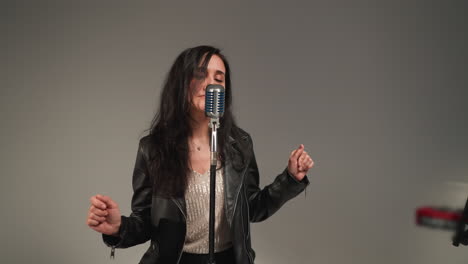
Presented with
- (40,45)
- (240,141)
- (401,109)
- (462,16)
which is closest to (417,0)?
(462,16)

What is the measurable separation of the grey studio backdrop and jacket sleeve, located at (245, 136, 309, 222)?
90 centimetres

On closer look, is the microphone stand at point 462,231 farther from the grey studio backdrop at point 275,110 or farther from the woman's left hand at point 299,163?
the grey studio backdrop at point 275,110

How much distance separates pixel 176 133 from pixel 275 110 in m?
1.14

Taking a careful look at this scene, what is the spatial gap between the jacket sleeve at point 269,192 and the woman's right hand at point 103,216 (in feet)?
1.91

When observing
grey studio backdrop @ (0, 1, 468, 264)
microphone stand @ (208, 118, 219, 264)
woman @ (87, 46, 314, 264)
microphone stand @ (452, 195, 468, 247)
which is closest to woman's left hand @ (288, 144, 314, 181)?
woman @ (87, 46, 314, 264)

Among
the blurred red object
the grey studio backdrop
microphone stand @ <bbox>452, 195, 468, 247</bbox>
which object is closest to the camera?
the blurred red object

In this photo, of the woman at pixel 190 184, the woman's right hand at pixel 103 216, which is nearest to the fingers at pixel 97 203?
the woman's right hand at pixel 103 216

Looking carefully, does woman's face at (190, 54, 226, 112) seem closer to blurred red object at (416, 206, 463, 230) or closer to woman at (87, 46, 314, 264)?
woman at (87, 46, 314, 264)

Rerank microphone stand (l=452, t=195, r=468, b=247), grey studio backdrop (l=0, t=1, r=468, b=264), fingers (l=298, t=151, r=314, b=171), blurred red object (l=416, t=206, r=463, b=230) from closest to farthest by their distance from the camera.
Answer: blurred red object (l=416, t=206, r=463, b=230)
microphone stand (l=452, t=195, r=468, b=247)
fingers (l=298, t=151, r=314, b=171)
grey studio backdrop (l=0, t=1, r=468, b=264)

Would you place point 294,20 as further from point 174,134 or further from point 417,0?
point 174,134

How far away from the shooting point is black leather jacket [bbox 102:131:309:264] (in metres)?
1.50

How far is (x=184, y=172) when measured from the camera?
5.10ft

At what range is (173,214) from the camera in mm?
1511

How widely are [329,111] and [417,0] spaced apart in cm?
92
